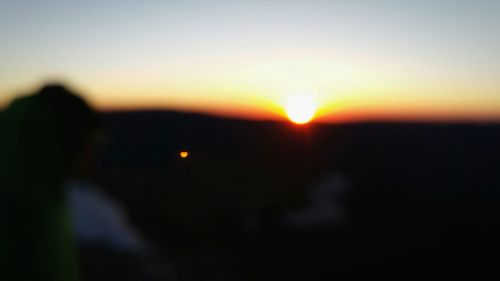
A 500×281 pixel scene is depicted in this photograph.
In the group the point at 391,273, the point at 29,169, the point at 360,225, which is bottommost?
the point at 29,169

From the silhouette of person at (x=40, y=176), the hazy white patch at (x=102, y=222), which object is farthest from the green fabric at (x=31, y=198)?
the hazy white patch at (x=102, y=222)

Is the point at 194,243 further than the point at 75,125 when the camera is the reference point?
Yes

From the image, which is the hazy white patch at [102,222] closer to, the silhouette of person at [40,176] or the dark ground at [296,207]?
the dark ground at [296,207]

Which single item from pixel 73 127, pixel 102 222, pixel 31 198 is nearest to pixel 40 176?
pixel 31 198

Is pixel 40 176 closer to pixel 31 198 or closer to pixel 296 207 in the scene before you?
pixel 31 198

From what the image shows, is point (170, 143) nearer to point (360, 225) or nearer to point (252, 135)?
point (252, 135)

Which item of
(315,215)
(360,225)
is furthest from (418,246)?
(315,215)

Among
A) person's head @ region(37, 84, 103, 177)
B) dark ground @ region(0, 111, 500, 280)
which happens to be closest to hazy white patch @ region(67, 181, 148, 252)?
dark ground @ region(0, 111, 500, 280)

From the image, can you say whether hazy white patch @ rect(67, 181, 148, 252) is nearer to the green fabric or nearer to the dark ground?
the dark ground
